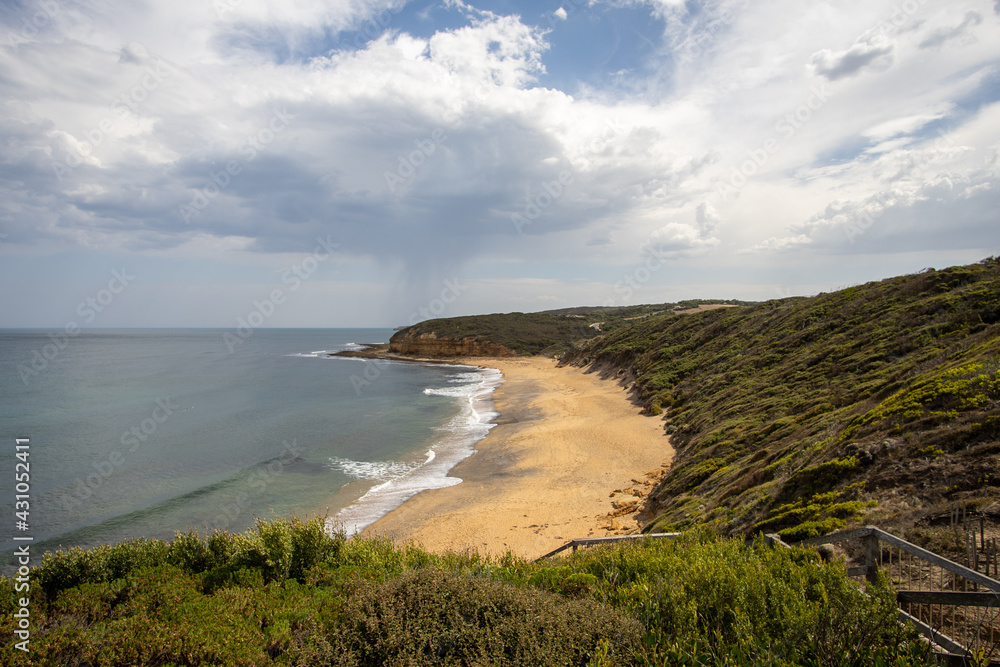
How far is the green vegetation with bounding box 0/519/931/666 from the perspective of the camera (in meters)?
3.92

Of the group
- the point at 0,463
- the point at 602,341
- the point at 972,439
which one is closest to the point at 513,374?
the point at 602,341

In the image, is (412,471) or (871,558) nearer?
(871,558)

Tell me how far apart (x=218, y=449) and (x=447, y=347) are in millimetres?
61968

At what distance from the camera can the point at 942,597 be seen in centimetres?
413

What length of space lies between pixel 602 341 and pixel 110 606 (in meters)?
61.1

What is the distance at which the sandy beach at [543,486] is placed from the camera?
1369 cm

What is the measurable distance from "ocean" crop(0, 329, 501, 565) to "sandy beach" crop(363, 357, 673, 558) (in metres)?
1.56

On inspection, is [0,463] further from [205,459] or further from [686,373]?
[686,373]

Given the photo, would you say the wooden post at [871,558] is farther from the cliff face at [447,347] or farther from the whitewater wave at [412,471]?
the cliff face at [447,347]

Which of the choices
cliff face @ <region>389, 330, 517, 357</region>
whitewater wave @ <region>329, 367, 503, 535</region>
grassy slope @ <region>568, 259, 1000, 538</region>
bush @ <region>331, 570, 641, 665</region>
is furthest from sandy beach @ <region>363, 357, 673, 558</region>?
cliff face @ <region>389, 330, 517, 357</region>

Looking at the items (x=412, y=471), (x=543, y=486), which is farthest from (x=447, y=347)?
(x=543, y=486)

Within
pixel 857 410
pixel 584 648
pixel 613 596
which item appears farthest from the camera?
pixel 857 410

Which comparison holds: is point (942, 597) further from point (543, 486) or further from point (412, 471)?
point (412, 471)

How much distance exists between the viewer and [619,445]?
2219cm
